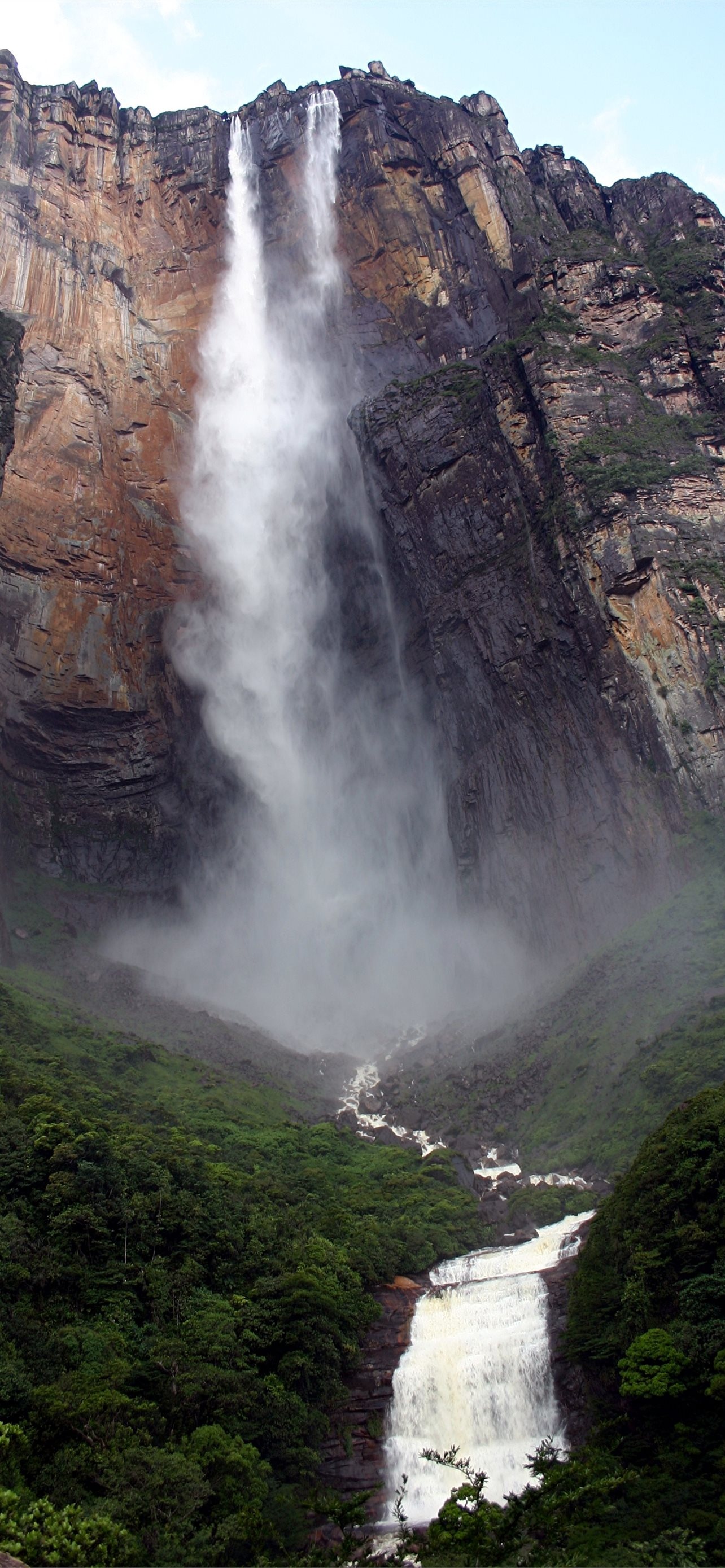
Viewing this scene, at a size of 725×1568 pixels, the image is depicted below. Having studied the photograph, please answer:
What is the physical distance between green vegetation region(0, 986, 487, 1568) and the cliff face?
61.7 feet

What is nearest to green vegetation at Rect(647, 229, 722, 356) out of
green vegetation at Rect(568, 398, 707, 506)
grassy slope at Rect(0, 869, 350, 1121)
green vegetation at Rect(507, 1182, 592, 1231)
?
green vegetation at Rect(568, 398, 707, 506)

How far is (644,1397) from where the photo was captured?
1291cm

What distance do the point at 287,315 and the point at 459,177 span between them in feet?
37.2

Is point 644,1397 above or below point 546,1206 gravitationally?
below

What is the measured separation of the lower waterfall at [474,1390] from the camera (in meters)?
15.3

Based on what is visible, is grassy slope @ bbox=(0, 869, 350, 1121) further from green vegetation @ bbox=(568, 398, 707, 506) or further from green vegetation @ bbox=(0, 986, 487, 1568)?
green vegetation @ bbox=(568, 398, 707, 506)

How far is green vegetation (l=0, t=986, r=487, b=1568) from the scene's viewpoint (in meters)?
11.3

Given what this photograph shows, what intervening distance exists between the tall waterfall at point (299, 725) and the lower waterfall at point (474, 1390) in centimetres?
2795

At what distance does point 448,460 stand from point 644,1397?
126 feet

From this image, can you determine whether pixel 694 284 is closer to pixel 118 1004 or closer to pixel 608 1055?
pixel 608 1055

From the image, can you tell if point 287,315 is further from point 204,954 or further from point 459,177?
point 204,954

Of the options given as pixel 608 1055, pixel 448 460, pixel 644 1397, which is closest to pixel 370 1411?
pixel 644 1397

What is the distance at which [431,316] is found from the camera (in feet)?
170

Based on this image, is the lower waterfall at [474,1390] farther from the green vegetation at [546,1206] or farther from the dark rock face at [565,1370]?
the green vegetation at [546,1206]
